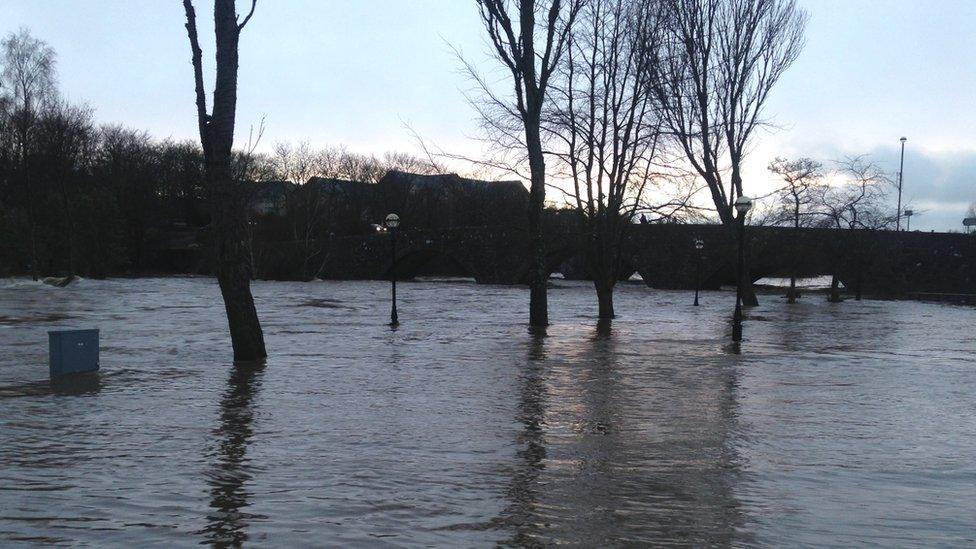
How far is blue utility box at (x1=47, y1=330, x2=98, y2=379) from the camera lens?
42.3 feet

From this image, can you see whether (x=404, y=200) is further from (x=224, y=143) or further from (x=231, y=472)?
(x=231, y=472)

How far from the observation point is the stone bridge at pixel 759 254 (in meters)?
50.9

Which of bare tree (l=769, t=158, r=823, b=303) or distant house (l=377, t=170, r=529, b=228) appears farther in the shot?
distant house (l=377, t=170, r=529, b=228)

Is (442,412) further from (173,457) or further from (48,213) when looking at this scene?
(48,213)

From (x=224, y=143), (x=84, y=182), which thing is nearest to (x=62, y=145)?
(x=84, y=182)

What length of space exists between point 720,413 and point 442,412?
3467 millimetres

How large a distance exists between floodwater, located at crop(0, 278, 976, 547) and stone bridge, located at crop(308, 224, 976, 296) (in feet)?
92.0

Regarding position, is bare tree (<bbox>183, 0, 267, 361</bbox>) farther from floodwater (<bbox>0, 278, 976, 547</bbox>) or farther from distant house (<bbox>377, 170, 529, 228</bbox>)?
distant house (<bbox>377, 170, 529, 228</bbox>)

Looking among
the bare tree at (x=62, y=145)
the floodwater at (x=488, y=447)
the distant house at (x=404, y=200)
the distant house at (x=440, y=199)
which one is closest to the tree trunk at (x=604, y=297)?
the floodwater at (x=488, y=447)

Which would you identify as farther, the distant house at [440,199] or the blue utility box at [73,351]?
the distant house at [440,199]

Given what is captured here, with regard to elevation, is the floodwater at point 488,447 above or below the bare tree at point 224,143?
below

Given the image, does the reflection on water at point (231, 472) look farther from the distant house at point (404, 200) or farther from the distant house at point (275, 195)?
the distant house at point (404, 200)

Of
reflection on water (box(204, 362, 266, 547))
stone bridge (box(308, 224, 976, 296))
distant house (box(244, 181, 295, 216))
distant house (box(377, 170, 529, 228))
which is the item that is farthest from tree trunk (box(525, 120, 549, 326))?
distant house (box(377, 170, 529, 228))

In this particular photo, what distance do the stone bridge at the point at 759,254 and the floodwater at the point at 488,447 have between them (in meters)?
28.1
